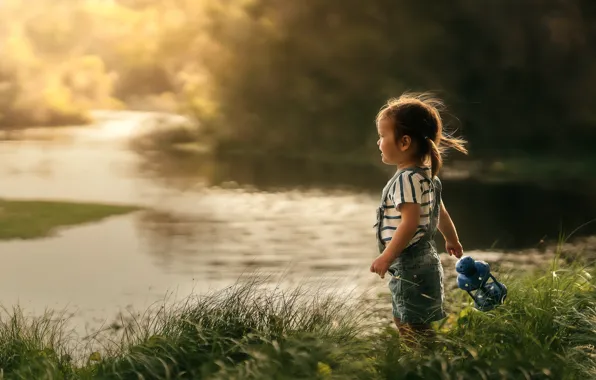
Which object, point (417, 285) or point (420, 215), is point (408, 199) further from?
point (417, 285)

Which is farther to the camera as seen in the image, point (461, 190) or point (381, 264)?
point (461, 190)

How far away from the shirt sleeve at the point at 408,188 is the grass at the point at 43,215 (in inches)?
371

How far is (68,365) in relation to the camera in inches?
126

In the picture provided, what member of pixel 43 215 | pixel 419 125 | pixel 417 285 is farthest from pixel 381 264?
pixel 43 215

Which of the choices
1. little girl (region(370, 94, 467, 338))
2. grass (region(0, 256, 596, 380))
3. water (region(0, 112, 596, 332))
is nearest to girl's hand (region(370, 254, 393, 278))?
little girl (region(370, 94, 467, 338))

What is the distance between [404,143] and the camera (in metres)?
3.14

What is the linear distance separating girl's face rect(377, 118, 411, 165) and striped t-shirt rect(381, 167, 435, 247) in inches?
3.3

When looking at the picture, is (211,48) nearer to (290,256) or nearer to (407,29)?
(407,29)

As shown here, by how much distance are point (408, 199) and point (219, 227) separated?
8.60 metres

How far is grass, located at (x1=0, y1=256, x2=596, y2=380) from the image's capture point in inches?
104

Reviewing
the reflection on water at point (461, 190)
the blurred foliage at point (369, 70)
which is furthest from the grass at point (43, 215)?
the blurred foliage at point (369, 70)

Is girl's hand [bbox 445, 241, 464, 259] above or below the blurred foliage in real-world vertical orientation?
below

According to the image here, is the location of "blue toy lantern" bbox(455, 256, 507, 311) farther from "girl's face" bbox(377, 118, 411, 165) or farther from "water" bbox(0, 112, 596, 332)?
"water" bbox(0, 112, 596, 332)

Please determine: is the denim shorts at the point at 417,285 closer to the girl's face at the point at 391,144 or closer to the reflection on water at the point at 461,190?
the girl's face at the point at 391,144
